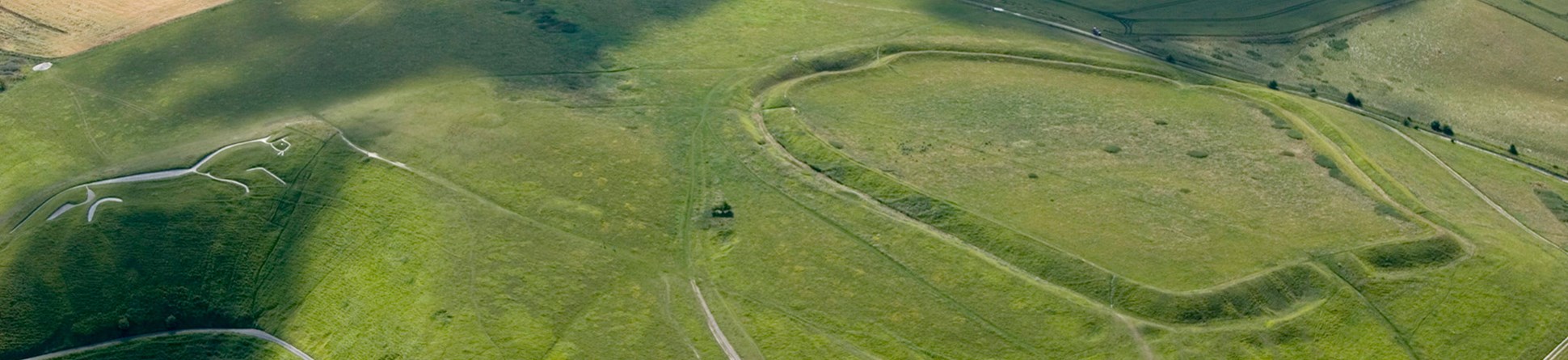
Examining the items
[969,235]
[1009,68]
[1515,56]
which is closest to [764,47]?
[1009,68]

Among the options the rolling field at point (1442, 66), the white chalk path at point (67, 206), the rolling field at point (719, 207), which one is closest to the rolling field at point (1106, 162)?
the rolling field at point (719, 207)

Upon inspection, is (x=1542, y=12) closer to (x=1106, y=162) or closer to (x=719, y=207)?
(x=1106, y=162)

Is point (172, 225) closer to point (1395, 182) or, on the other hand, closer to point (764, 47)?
point (764, 47)

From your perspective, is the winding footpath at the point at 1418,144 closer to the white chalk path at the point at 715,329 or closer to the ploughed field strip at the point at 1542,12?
the ploughed field strip at the point at 1542,12

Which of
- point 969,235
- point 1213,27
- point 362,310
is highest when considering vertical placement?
point 1213,27

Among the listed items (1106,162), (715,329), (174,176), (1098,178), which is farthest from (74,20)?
(1106,162)

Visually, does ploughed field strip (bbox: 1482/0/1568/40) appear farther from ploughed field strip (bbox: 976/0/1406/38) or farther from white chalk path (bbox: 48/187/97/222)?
white chalk path (bbox: 48/187/97/222)
